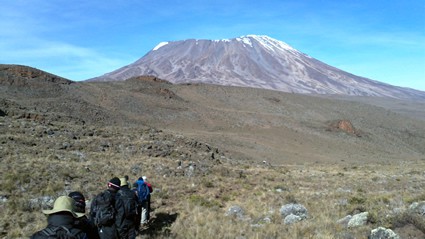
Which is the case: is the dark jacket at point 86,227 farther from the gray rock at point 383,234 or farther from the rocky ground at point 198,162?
the gray rock at point 383,234

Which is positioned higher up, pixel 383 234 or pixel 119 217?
pixel 119 217

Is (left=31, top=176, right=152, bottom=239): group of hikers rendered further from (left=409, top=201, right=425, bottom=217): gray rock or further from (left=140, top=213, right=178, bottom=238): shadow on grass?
(left=409, top=201, right=425, bottom=217): gray rock

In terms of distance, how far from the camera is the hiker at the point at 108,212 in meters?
5.47

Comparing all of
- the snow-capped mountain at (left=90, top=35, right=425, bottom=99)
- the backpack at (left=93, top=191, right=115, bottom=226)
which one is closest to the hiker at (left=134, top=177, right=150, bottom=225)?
the backpack at (left=93, top=191, right=115, bottom=226)

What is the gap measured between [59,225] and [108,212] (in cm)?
228

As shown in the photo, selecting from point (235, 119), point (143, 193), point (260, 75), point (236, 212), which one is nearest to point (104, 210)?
point (143, 193)

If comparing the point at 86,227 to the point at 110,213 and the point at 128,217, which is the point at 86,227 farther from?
the point at 128,217

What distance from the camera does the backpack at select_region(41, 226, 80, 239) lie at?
3.25 metres

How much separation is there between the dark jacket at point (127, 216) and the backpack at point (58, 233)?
2570mm

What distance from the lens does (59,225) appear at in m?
3.29

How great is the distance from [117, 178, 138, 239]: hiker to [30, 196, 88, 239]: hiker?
253 cm

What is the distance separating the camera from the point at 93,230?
3652mm

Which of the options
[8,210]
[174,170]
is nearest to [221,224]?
[8,210]

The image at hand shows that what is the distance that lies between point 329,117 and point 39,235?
6274cm
